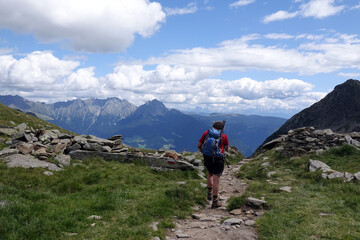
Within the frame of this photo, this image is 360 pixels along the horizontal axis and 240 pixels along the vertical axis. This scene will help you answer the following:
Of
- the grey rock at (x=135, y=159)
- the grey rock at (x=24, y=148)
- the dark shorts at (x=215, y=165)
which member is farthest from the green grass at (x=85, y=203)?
the grey rock at (x=24, y=148)

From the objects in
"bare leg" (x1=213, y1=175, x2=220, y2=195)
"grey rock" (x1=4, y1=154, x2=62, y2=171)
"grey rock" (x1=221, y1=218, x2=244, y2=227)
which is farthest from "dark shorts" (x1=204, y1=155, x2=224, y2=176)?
"grey rock" (x1=4, y1=154, x2=62, y2=171)

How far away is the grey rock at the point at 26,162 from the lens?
13195 millimetres

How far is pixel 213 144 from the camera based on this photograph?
11062mm

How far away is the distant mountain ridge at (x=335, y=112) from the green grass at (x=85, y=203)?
6418 inches

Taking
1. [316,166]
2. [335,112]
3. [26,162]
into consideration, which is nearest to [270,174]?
[316,166]

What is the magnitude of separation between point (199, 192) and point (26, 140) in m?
15.2

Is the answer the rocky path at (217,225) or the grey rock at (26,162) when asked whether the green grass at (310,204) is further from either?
the grey rock at (26,162)

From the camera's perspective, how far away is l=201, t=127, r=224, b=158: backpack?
11.1 meters

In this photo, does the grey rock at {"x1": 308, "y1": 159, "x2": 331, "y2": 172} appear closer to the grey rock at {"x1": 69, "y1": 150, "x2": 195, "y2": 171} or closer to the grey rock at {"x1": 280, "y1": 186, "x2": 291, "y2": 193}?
the grey rock at {"x1": 280, "y1": 186, "x2": 291, "y2": 193}

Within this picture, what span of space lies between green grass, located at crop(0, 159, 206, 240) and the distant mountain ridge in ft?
535

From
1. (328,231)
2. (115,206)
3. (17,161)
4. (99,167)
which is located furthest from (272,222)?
(17,161)

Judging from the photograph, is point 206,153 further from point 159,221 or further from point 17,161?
point 17,161

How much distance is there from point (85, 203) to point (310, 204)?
31.0 feet

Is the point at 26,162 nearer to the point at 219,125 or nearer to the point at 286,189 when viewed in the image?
the point at 219,125
